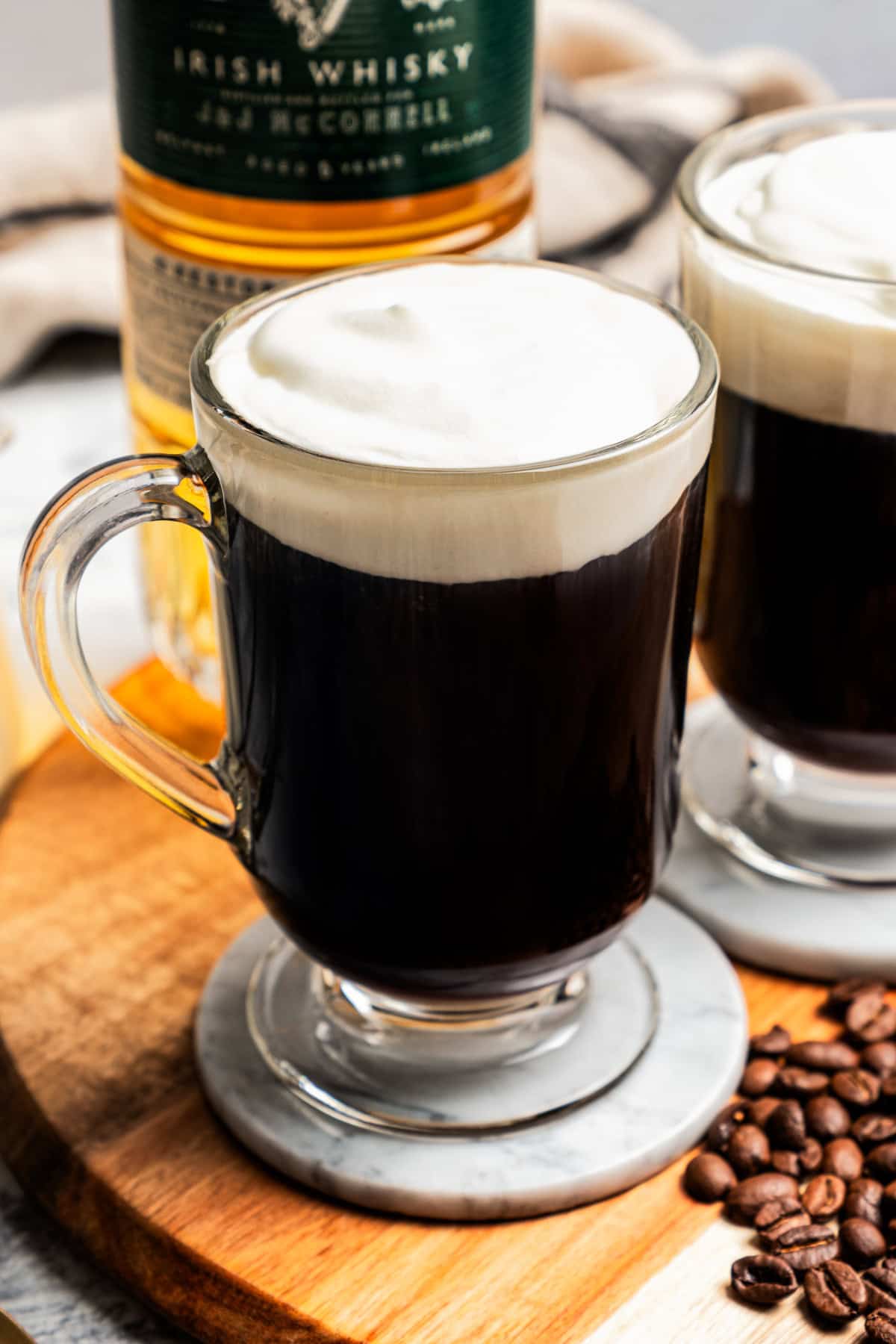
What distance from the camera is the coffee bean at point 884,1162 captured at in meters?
0.79

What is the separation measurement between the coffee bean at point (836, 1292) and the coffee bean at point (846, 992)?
0.18 meters

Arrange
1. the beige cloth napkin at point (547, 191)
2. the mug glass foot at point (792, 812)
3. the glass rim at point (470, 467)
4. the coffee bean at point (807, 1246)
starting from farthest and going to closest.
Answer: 1. the beige cloth napkin at point (547, 191)
2. the mug glass foot at point (792, 812)
3. the coffee bean at point (807, 1246)
4. the glass rim at point (470, 467)

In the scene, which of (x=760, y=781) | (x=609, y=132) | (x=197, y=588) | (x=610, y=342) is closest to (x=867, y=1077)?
(x=760, y=781)

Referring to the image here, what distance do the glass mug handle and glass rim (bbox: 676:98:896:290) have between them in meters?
0.28

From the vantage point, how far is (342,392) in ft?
2.23

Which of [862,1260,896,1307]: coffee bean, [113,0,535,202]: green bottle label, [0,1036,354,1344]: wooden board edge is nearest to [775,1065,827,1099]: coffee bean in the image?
[862,1260,896,1307]: coffee bean

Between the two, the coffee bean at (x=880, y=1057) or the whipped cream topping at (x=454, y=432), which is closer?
the whipped cream topping at (x=454, y=432)

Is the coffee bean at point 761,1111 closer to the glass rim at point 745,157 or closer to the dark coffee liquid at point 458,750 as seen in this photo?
the dark coffee liquid at point 458,750

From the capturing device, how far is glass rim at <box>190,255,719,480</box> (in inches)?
25.2

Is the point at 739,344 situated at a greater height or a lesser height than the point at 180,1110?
greater

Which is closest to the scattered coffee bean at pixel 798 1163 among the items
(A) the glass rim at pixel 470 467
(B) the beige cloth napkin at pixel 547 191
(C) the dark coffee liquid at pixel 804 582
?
(C) the dark coffee liquid at pixel 804 582

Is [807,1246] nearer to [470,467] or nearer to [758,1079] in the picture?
[758,1079]

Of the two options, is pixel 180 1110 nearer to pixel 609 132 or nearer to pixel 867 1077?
pixel 867 1077

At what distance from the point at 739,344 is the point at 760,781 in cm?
30
